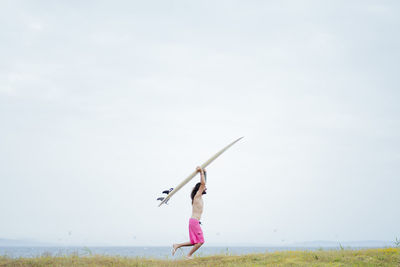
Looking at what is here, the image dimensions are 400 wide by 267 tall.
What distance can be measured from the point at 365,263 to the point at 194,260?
4.96 m

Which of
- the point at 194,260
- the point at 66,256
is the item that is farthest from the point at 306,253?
the point at 66,256

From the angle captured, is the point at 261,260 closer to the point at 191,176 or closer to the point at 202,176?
the point at 202,176

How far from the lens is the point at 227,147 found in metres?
14.3

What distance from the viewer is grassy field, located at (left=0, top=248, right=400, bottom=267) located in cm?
1161

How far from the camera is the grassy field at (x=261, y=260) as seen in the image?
1161 centimetres

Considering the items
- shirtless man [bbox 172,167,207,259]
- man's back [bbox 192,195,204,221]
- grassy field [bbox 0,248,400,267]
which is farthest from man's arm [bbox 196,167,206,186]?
grassy field [bbox 0,248,400,267]

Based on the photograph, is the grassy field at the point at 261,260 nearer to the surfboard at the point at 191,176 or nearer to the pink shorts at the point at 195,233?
the pink shorts at the point at 195,233

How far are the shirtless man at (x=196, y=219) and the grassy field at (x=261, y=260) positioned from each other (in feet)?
1.45

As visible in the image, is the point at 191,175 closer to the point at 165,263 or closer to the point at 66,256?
the point at 165,263

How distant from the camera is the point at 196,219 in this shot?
13.1 metres

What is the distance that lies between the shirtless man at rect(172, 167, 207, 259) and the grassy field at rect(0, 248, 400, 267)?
1.45ft

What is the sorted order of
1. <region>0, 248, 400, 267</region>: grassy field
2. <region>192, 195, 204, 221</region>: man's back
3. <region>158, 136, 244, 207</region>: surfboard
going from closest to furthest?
1. <region>0, 248, 400, 267</region>: grassy field
2. <region>192, 195, 204, 221</region>: man's back
3. <region>158, 136, 244, 207</region>: surfboard

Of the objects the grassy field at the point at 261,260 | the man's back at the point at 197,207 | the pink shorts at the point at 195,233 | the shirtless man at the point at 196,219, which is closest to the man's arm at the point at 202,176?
the shirtless man at the point at 196,219

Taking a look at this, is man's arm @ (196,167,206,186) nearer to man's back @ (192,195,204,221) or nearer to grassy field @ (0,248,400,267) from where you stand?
man's back @ (192,195,204,221)
